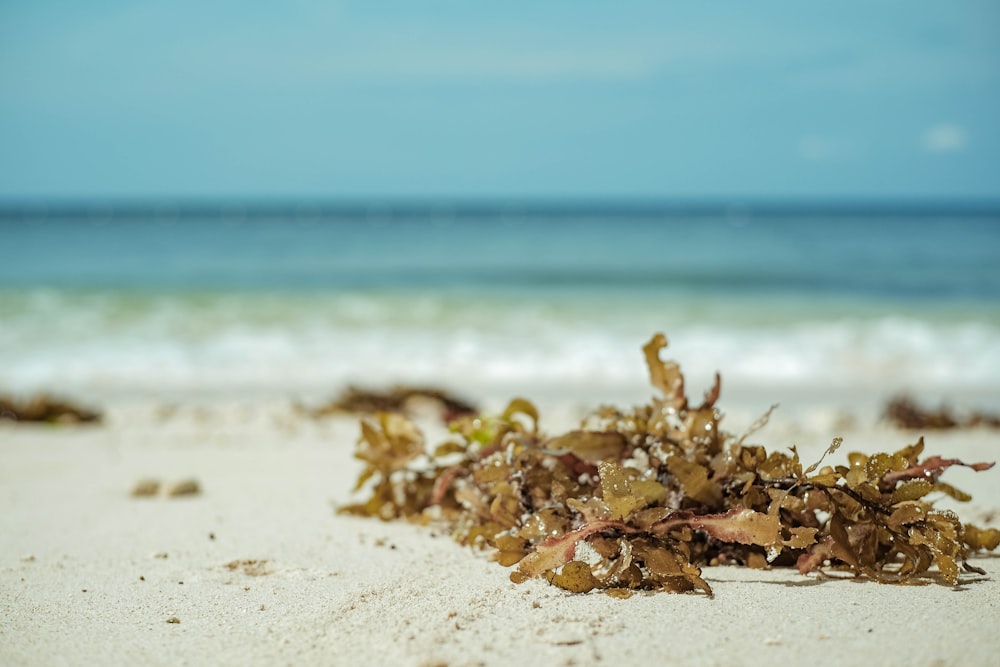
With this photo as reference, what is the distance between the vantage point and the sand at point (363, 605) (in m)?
1.67

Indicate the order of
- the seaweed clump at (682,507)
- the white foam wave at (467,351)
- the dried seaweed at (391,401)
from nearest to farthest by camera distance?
the seaweed clump at (682,507) → the dried seaweed at (391,401) → the white foam wave at (467,351)

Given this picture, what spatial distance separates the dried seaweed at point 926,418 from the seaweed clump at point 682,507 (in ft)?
10.6

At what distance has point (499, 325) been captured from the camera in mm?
12125

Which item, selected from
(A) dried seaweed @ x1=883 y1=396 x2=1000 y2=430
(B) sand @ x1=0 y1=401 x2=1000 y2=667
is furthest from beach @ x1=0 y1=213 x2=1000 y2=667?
(A) dried seaweed @ x1=883 y1=396 x2=1000 y2=430

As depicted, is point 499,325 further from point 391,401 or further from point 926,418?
point 926,418

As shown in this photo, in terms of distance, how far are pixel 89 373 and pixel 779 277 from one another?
14.5 m

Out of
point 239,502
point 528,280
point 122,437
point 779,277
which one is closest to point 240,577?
point 239,502

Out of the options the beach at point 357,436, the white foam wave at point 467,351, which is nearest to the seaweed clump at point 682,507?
the beach at point 357,436

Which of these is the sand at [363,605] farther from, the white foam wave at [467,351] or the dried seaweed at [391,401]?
the white foam wave at [467,351]

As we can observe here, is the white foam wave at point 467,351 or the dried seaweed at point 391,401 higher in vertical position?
the white foam wave at point 467,351

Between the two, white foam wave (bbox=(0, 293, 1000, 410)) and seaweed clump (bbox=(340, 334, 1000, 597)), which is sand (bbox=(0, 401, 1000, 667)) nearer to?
seaweed clump (bbox=(340, 334, 1000, 597))

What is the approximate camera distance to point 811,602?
190 cm

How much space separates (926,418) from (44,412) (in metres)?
5.40

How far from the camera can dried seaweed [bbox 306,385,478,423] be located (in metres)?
6.03
